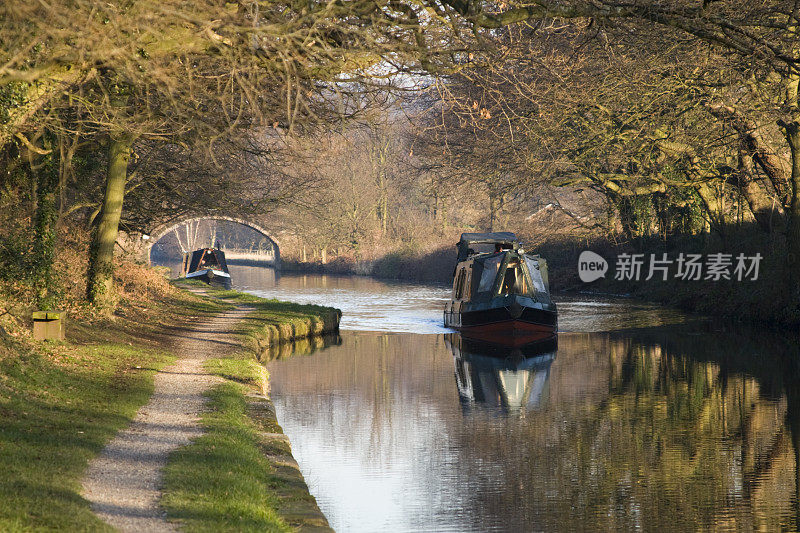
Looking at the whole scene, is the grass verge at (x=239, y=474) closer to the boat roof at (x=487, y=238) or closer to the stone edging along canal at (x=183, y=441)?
the stone edging along canal at (x=183, y=441)

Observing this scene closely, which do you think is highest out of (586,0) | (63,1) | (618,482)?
(586,0)

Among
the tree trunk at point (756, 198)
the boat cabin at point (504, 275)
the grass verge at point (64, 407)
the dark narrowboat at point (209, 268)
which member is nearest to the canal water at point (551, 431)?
the boat cabin at point (504, 275)

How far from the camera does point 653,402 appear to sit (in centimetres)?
1434

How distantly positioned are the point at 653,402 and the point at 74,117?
418 inches

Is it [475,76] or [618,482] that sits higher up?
[475,76]

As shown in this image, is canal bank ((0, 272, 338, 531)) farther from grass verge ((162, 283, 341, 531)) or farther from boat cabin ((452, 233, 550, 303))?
boat cabin ((452, 233, 550, 303))

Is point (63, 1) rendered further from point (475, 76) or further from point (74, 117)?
point (74, 117)

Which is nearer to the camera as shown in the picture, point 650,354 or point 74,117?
point 74,117

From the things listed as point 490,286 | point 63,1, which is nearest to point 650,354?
point 490,286

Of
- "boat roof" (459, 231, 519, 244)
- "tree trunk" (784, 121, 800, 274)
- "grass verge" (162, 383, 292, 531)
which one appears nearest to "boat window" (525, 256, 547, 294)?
"boat roof" (459, 231, 519, 244)

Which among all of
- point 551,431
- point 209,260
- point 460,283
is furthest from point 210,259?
point 551,431

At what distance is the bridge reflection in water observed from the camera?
8.38 metres

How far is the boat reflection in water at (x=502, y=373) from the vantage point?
569 inches

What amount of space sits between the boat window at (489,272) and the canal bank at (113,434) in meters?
9.47
